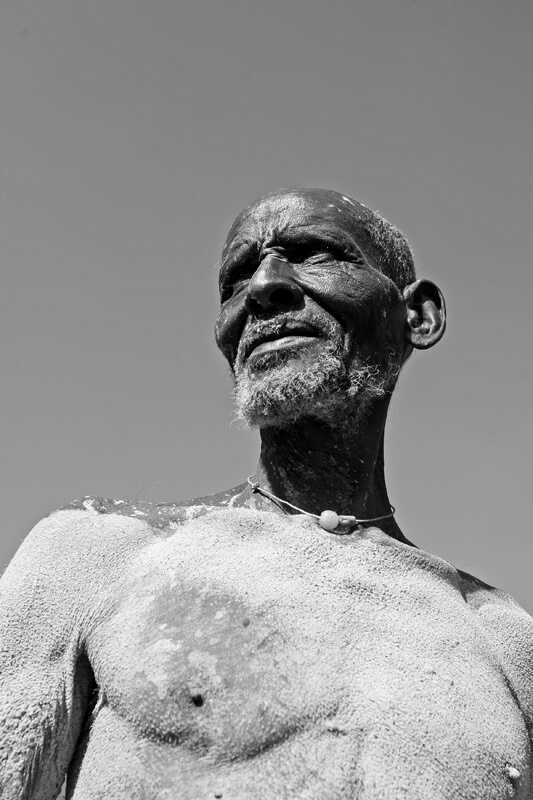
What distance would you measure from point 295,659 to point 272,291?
133 cm

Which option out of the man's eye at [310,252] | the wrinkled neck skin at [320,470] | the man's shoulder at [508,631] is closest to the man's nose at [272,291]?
the man's eye at [310,252]

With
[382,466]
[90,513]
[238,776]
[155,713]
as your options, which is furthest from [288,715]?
[382,466]

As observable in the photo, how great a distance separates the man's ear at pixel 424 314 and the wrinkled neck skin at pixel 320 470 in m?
0.50

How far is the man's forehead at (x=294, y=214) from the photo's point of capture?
3334 mm

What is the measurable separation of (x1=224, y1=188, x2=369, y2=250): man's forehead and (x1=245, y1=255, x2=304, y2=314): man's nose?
0.24 m

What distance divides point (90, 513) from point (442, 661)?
115cm

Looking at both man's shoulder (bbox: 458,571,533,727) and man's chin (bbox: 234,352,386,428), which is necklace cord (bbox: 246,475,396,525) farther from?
man's shoulder (bbox: 458,571,533,727)

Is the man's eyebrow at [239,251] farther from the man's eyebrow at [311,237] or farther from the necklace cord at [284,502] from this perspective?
the necklace cord at [284,502]

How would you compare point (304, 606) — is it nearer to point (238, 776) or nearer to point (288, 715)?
point (288, 715)

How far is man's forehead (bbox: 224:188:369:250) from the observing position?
3.33 metres

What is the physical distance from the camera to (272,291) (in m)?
3.11

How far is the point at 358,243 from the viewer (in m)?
3.41

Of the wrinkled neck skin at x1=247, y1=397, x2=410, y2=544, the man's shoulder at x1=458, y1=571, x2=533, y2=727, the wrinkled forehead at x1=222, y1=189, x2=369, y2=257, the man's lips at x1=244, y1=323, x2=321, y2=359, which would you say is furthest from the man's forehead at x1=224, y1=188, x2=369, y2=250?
the man's shoulder at x1=458, y1=571, x2=533, y2=727

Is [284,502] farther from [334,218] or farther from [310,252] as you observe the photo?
[334,218]
